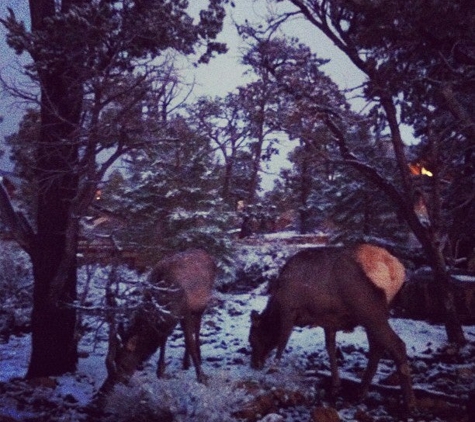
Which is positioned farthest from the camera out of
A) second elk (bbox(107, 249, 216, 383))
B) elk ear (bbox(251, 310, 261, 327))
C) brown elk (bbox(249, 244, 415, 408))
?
elk ear (bbox(251, 310, 261, 327))

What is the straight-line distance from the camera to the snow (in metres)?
7.10

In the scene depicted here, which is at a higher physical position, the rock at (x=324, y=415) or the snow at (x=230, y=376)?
the snow at (x=230, y=376)

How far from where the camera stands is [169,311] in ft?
29.8

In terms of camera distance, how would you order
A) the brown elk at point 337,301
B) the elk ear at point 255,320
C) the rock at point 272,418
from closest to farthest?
1. the rock at point 272,418
2. the brown elk at point 337,301
3. the elk ear at point 255,320

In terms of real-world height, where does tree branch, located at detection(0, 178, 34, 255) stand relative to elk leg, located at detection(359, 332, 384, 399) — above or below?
above

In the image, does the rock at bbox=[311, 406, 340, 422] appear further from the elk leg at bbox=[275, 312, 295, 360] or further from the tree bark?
the tree bark

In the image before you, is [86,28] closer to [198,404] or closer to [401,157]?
[198,404]

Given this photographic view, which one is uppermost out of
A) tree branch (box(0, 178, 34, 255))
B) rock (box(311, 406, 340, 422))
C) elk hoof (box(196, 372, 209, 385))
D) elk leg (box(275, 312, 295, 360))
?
tree branch (box(0, 178, 34, 255))

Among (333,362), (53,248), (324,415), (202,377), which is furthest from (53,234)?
(324,415)

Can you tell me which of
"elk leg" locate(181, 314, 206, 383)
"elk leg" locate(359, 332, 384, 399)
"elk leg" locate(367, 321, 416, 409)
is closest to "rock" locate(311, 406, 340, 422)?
"elk leg" locate(367, 321, 416, 409)

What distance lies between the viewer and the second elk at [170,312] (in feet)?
28.9

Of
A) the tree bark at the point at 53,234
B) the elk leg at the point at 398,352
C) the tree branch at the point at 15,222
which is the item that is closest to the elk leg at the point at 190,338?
the tree bark at the point at 53,234

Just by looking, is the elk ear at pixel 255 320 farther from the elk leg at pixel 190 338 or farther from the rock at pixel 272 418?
the rock at pixel 272 418

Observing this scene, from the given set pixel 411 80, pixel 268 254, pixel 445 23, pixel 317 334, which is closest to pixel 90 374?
pixel 317 334
